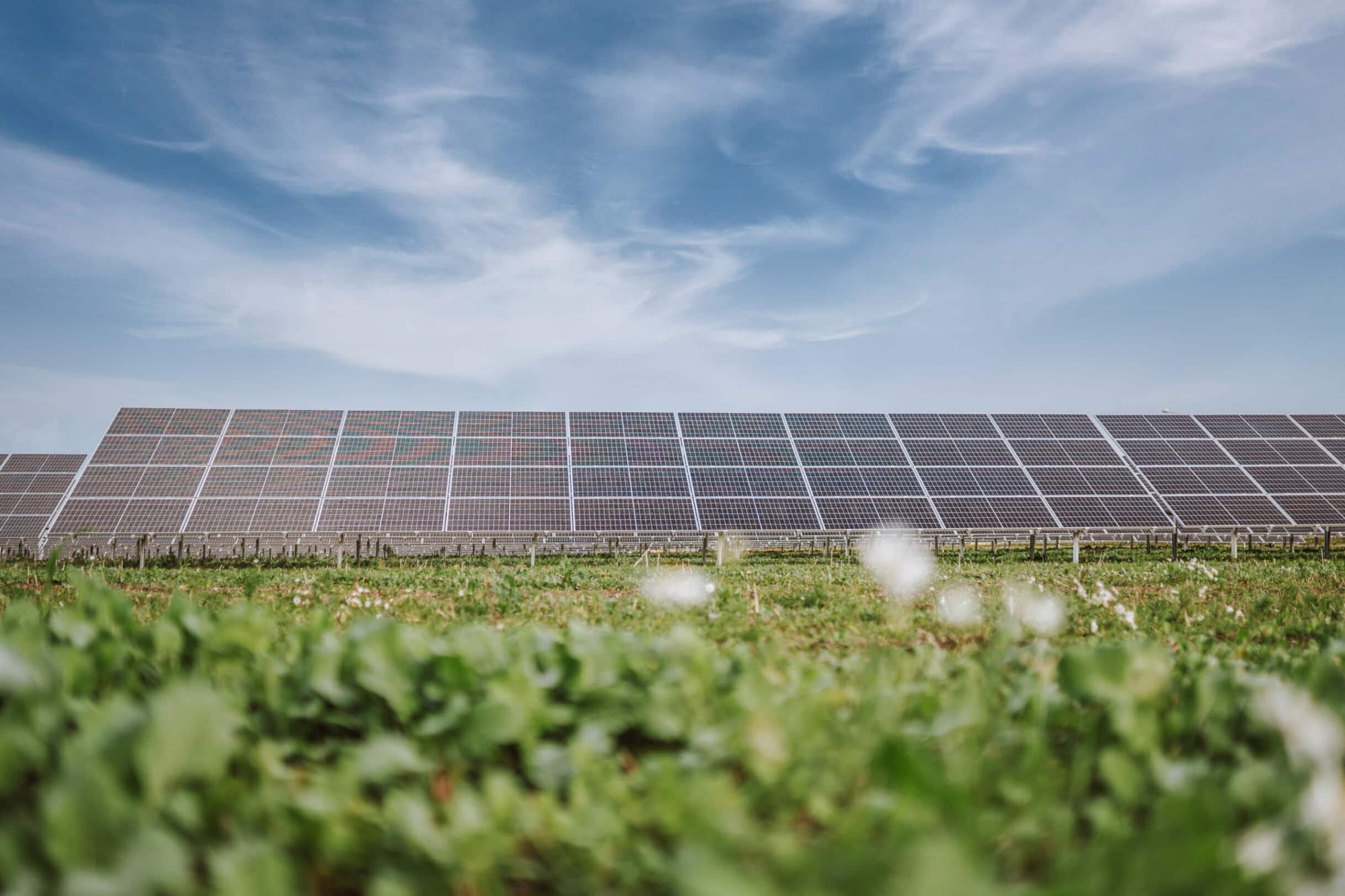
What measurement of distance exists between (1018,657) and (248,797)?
9.63 feet

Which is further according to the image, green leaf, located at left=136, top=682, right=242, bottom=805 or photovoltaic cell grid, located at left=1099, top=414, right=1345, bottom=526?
photovoltaic cell grid, located at left=1099, top=414, right=1345, bottom=526

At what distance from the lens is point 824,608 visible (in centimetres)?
738

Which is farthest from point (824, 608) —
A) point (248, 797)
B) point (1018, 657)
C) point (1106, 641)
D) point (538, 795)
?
point (248, 797)

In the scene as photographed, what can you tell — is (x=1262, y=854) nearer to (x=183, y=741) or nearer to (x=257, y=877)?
(x=257, y=877)

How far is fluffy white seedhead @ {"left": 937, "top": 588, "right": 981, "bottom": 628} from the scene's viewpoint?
609cm

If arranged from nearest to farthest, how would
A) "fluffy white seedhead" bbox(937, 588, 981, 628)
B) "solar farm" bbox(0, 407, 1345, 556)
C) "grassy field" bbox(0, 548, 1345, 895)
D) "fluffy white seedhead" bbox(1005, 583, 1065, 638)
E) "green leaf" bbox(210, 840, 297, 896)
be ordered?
"green leaf" bbox(210, 840, 297, 896)
"grassy field" bbox(0, 548, 1345, 895)
"fluffy white seedhead" bbox(1005, 583, 1065, 638)
"fluffy white seedhead" bbox(937, 588, 981, 628)
"solar farm" bbox(0, 407, 1345, 556)

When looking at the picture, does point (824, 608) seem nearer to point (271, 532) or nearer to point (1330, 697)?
point (1330, 697)

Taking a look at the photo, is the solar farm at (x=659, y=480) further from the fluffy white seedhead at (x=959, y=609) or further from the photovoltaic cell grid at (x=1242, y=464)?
the fluffy white seedhead at (x=959, y=609)

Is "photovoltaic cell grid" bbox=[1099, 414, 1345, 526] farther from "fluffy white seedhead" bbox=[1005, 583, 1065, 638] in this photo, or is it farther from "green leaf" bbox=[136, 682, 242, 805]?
"green leaf" bbox=[136, 682, 242, 805]

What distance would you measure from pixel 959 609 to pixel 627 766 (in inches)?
186

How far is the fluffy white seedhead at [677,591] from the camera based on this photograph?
275 inches

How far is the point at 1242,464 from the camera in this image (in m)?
30.9

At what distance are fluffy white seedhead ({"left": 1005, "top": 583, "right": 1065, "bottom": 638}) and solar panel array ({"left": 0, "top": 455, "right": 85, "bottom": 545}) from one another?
3356 cm

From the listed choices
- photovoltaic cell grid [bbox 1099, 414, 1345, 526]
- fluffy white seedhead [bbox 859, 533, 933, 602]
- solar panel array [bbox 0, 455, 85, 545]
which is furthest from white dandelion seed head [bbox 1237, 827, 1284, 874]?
solar panel array [bbox 0, 455, 85, 545]
